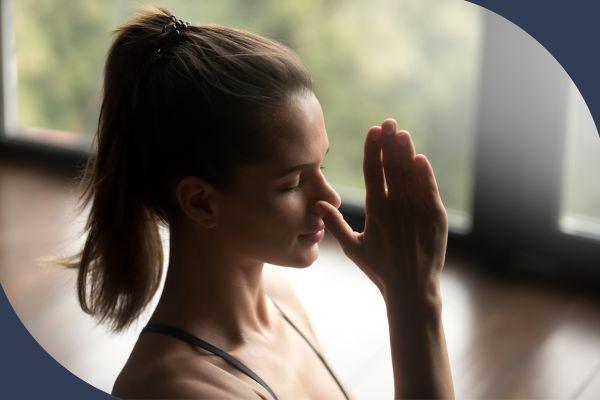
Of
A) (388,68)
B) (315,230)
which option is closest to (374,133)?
(315,230)

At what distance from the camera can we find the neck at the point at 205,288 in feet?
2.90

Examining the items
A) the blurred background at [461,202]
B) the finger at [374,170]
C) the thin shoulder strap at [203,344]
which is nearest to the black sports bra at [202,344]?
the thin shoulder strap at [203,344]

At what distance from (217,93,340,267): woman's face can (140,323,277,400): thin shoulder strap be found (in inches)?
4.3

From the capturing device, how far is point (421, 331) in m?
0.78

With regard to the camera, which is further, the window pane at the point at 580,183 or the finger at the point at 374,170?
the window pane at the point at 580,183

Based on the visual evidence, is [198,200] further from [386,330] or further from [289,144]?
[386,330]

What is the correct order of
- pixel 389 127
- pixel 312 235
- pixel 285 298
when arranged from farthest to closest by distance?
pixel 285 298
pixel 312 235
pixel 389 127

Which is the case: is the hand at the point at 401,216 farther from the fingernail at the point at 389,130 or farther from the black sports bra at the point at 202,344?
the black sports bra at the point at 202,344

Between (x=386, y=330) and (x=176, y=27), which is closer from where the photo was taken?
(x=176, y=27)

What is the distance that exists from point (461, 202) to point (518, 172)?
6.9 inches

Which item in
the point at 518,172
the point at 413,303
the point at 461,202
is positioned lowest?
the point at 461,202

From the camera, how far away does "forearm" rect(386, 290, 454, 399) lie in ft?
2.54

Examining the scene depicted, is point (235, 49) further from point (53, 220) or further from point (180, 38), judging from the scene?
point (53, 220)

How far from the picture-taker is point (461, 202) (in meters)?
2.09
